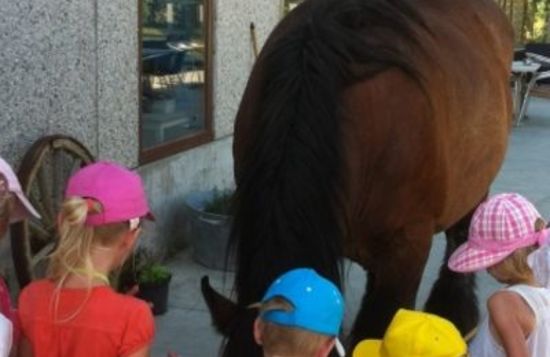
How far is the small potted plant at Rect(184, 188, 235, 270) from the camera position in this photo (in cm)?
542

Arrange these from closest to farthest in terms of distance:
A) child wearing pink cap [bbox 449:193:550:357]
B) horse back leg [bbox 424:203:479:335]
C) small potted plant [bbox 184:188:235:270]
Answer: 1. child wearing pink cap [bbox 449:193:550:357]
2. horse back leg [bbox 424:203:479:335]
3. small potted plant [bbox 184:188:235:270]

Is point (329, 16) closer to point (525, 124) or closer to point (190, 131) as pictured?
point (190, 131)

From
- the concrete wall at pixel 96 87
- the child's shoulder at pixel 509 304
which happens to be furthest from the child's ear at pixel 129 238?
the concrete wall at pixel 96 87

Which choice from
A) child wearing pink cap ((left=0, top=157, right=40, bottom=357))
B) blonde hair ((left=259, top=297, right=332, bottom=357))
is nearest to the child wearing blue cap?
blonde hair ((left=259, top=297, right=332, bottom=357))

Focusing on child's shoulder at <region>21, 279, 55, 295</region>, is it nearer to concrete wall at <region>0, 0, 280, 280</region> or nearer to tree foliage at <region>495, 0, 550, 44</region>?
concrete wall at <region>0, 0, 280, 280</region>

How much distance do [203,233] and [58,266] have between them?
326 centimetres

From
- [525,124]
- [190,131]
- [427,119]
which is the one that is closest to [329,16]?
[427,119]

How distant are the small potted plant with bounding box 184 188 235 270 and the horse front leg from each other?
188 cm

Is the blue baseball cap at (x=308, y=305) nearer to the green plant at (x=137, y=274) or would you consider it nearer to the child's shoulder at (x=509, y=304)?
the child's shoulder at (x=509, y=304)

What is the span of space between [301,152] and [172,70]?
11.1 feet

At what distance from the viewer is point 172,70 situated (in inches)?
238

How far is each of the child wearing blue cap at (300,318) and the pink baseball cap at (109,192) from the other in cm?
42

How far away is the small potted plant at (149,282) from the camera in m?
4.69

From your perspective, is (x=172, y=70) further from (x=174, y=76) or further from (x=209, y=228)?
(x=209, y=228)
